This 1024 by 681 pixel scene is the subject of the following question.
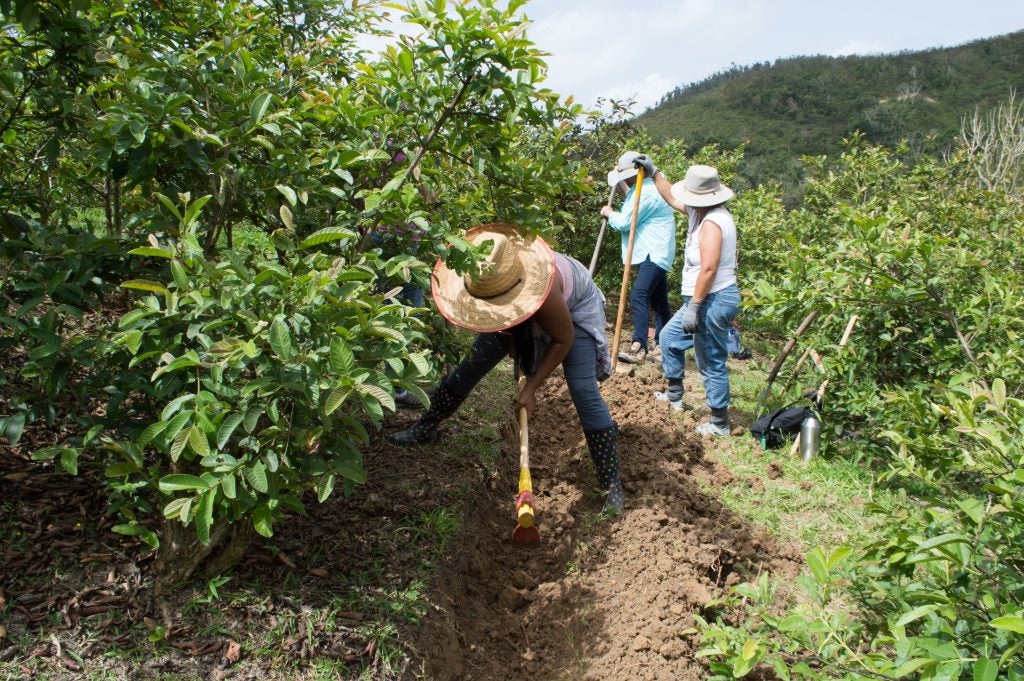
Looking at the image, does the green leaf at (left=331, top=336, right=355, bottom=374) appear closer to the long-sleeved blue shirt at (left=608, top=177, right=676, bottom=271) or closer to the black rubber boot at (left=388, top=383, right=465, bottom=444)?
the black rubber boot at (left=388, top=383, right=465, bottom=444)

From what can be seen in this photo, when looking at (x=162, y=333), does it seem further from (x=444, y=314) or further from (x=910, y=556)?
(x=910, y=556)

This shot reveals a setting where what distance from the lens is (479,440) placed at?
447 centimetres

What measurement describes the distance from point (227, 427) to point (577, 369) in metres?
2.12

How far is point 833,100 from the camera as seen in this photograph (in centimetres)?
6288

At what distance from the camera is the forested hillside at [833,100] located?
2115 inches

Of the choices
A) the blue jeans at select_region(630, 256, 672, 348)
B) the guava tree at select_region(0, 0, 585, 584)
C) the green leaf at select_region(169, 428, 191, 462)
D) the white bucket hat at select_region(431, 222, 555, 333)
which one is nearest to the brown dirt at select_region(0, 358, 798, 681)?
the guava tree at select_region(0, 0, 585, 584)

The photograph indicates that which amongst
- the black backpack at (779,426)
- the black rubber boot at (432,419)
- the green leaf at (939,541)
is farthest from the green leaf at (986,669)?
the black backpack at (779,426)

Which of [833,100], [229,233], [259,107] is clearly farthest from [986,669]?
[833,100]

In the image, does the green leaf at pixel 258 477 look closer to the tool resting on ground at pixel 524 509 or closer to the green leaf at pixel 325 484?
the green leaf at pixel 325 484

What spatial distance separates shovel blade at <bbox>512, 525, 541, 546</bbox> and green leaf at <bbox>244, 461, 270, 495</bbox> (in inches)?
70.7

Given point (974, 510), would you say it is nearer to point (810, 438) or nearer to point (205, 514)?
point (205, 514)

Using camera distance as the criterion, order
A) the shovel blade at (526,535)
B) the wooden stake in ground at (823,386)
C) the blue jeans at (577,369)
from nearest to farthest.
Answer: the shovel blade at (526,535), the blue jeans at (577,369), the wooden stake in ground at (823,386)

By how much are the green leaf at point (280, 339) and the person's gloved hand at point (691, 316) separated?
143 inches

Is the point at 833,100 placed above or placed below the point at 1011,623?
above
